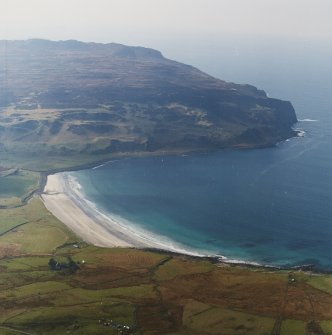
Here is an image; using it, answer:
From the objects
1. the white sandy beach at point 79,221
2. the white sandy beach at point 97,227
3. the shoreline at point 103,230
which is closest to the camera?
the shoreline at point 103,230

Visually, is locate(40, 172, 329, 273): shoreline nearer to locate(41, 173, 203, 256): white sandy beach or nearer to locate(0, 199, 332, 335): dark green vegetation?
locate(41, 173, 203, 256): white sandy beach

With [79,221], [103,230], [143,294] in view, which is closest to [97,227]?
[103,230]

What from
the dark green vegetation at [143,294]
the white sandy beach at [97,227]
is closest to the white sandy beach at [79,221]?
the white sandy beach at [97,227]

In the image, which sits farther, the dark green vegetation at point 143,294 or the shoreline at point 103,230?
the shoreline at point 103,230

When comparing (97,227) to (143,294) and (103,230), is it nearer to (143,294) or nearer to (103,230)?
(103,230)

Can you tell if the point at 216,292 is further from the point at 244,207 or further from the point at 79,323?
the point at 244,207

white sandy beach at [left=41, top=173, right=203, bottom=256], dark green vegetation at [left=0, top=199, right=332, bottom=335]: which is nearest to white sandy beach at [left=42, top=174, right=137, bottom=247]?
white sandy beach at [left=41, top=173, right=203, bottom=256]

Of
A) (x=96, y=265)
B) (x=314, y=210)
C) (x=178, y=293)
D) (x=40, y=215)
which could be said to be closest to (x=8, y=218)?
(x=40, y=215)

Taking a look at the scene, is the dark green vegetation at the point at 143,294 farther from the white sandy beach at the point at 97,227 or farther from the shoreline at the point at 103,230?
the white sandy beach at the point at 97,227
